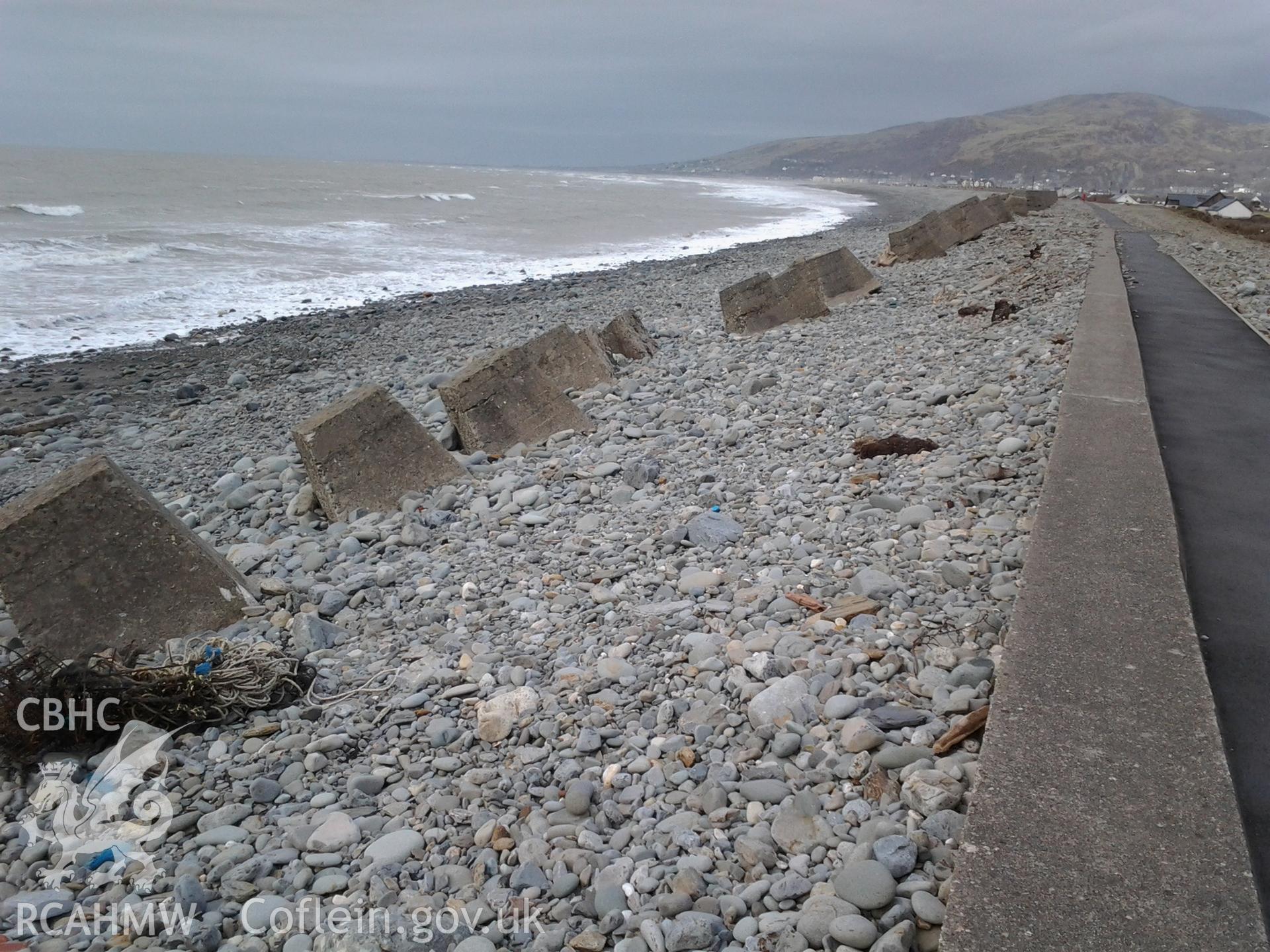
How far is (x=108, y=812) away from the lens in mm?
3119

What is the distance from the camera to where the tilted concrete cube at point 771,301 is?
11.4 m

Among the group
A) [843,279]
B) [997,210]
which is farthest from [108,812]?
[997,210]

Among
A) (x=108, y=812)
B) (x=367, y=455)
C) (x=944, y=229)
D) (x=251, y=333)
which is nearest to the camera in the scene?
(x=108, y=812)

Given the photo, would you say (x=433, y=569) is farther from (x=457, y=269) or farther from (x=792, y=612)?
(x=457, y=269)

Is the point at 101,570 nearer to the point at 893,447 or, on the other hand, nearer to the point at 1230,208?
the point at 893,447

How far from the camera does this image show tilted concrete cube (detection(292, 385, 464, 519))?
589 centimetres

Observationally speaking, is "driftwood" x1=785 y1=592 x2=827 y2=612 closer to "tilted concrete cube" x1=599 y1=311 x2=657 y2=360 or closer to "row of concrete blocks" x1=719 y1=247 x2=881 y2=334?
"tilted concrete cube" x1=599 y1=311 x2=657 y2=360

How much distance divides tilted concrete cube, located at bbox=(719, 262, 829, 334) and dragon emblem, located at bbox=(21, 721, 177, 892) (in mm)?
9143

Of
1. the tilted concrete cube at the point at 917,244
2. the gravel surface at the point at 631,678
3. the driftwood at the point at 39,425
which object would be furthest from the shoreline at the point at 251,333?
the tilted concrete cube at the point at 917,244

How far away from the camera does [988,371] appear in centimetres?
705

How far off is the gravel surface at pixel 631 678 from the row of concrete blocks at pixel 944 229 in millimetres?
9409

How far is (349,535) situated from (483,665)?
220 centimetres

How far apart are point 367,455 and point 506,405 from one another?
147 centimetres

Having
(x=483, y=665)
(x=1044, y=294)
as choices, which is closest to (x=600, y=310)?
(x=1044, y=294)
